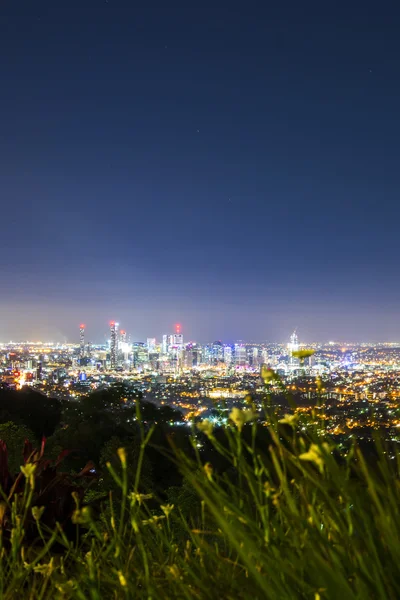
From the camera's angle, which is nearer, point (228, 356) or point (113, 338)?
point (228, 356)

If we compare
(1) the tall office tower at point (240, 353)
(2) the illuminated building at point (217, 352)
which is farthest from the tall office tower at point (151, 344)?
(1) the tall office tower at point (240, 353)

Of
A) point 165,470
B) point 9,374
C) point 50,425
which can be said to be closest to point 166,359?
point 9,374

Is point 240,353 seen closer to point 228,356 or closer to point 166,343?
point 228,356

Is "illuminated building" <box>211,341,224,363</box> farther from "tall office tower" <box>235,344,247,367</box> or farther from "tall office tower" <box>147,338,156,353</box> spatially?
"tall office tower" <box>147,338,156,353</box>

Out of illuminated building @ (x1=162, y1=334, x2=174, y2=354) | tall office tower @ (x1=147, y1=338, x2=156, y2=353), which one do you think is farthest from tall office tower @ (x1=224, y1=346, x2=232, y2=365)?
tall office tower @ (x1=147, y1=338, x2=156, y2=353)

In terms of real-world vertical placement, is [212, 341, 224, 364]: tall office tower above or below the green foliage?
above

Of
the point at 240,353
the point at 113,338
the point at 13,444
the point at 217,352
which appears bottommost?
the point at 13,444

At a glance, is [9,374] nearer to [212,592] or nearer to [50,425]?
[50,425]

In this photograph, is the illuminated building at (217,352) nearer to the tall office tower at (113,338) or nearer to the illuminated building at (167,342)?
the illuminated building at (167,342)

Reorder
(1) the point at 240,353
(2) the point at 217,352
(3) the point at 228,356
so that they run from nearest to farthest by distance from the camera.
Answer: (1) the point at 240,353, (3) the point at 228,356, (2) the point at 217,352

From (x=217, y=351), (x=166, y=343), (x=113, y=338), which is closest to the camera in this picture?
(x=217, y=351)

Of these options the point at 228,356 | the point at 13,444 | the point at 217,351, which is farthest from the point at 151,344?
the point at 13,444
